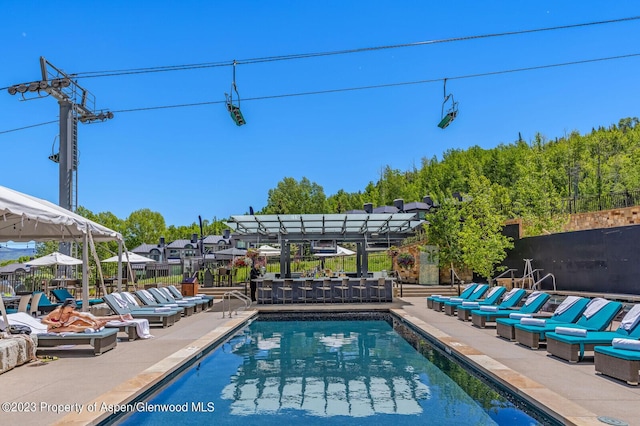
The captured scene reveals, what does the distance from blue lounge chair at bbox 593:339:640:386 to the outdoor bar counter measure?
1039 centimetres

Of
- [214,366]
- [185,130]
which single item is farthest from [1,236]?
[185,130]

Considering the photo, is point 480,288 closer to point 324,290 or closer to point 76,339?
point 324,290

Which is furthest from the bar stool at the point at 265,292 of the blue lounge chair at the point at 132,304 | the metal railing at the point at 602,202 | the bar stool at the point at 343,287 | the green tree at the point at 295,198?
the green tree at the point at 295,198

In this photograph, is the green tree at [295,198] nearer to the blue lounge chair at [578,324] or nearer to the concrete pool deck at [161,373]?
the concrete pool deck at [161,373]

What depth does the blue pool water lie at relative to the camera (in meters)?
5.09

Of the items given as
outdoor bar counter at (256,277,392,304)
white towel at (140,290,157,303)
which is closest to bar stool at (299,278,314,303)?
outdoor bar counter at (256,277,392,304)

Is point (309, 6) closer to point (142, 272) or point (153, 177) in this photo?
point (142, 272)

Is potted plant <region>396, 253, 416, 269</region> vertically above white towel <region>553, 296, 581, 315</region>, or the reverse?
potted plant <region>396, 253, 416, 269</region>

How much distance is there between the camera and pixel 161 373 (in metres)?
6.20

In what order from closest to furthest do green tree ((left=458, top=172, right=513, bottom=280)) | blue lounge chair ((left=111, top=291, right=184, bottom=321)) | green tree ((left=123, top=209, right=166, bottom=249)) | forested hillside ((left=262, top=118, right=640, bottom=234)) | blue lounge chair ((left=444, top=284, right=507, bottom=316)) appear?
blue lounge chair ((left=111, top=291, right=184, bottom=321)) < blue lounge chair ((left=444, top=284, right=507, bottom=316)) < green tree ((left=458, top=172, right=513, bottom=280)) < forested hillside ((left=262, top=118, right=640, bottom=234)) < green tree ((left=123, top=209, right=166, bottom=249))

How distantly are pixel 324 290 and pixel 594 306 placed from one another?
965 cm

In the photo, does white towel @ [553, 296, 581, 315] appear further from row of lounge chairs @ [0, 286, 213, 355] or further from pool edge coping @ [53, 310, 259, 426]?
row of lounge chairs @ [0, 286, 213, 355]

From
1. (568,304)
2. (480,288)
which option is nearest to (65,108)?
(480,288)

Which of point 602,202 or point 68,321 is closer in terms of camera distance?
point 68,321
